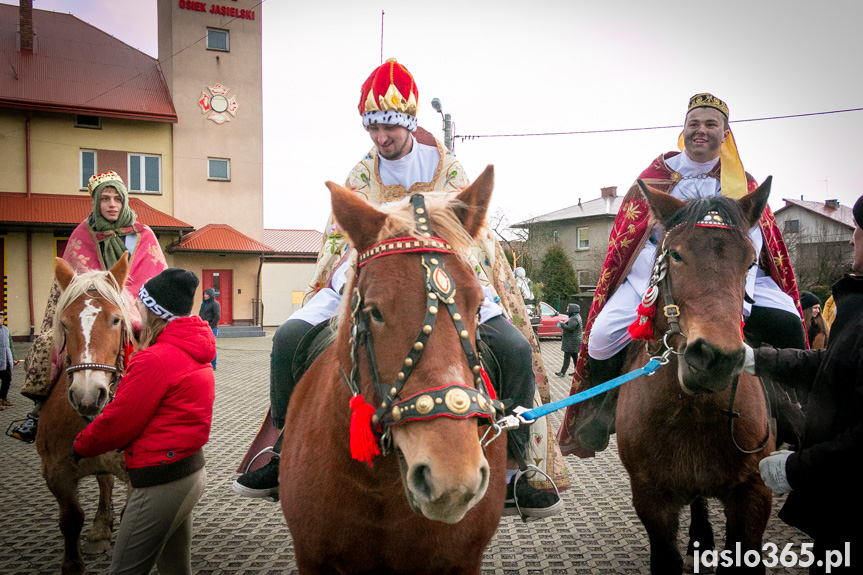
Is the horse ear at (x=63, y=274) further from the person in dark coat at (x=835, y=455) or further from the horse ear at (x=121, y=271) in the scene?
the person in dark coat at (x=835, y=455)

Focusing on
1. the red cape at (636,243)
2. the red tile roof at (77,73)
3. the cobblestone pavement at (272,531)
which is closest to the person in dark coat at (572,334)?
the cobblestone pavement at (272,531)

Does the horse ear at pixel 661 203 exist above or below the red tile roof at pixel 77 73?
below

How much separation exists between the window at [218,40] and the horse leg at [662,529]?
27801 mm

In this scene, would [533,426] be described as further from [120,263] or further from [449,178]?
[120,263]

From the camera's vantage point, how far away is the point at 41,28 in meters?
25.9

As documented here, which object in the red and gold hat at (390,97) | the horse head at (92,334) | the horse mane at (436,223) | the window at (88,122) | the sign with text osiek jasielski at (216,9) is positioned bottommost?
the horse head at (92,334)

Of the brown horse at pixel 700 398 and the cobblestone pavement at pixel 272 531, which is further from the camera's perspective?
the cobblestone pavement at pixel 272 531

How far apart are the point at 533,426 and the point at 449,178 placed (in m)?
1.55

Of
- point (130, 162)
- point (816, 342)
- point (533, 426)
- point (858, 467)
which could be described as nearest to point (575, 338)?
point (816, 342)

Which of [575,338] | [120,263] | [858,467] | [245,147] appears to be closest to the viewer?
[858,467]

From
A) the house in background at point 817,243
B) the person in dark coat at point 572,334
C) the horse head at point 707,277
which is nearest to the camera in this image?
the horse head at point 707,277

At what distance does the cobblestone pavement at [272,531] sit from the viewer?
458 cm

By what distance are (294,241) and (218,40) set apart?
13.4 m

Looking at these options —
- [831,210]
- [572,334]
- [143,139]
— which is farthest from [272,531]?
[831,210]
